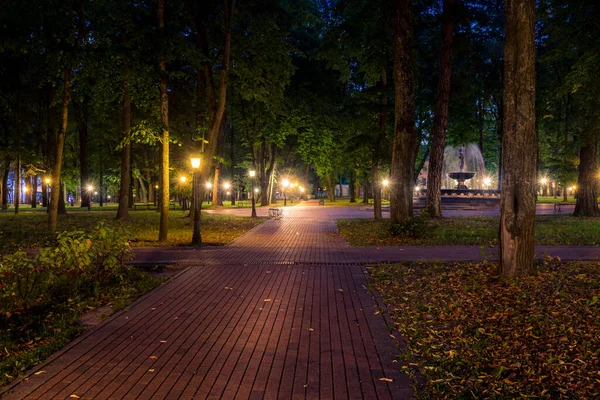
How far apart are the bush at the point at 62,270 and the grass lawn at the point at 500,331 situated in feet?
17.9

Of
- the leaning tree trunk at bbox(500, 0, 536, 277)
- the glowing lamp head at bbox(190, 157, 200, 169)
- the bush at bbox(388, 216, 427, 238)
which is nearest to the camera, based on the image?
the leaning tree trunk at bbox(500, 0, 536, 277)

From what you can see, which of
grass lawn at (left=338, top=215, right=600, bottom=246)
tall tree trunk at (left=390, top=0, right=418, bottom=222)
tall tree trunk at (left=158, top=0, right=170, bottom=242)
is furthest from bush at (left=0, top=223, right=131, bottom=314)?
tall tree trunk at (left=390, top=0, right=418, bottom=222)

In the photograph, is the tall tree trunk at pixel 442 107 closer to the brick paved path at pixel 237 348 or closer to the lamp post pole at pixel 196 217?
the lamp post pole at pixel 196 217

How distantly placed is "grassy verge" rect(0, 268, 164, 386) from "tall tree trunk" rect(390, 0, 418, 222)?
1034 cm

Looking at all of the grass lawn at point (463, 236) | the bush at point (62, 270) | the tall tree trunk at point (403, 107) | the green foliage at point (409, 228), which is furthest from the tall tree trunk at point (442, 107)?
the bush at point (62, 270)

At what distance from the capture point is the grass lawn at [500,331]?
402 cm

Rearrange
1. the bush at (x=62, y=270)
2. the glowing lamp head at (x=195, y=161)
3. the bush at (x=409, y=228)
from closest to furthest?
the bush at (x=62, y=270)
the glowing lamp head at (x=195, y=161)
the bush at (x=409, y=228)

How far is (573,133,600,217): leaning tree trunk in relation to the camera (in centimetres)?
2378

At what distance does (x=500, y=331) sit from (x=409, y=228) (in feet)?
31.3

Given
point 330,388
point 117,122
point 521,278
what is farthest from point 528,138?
point 117,122

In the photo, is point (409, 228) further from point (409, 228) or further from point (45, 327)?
point (45, 327)

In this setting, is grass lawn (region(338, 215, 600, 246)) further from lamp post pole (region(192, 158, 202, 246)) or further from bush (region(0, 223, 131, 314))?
bush (region(0, 223, 131, 314))

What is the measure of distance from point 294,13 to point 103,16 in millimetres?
10121

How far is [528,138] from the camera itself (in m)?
7.49
